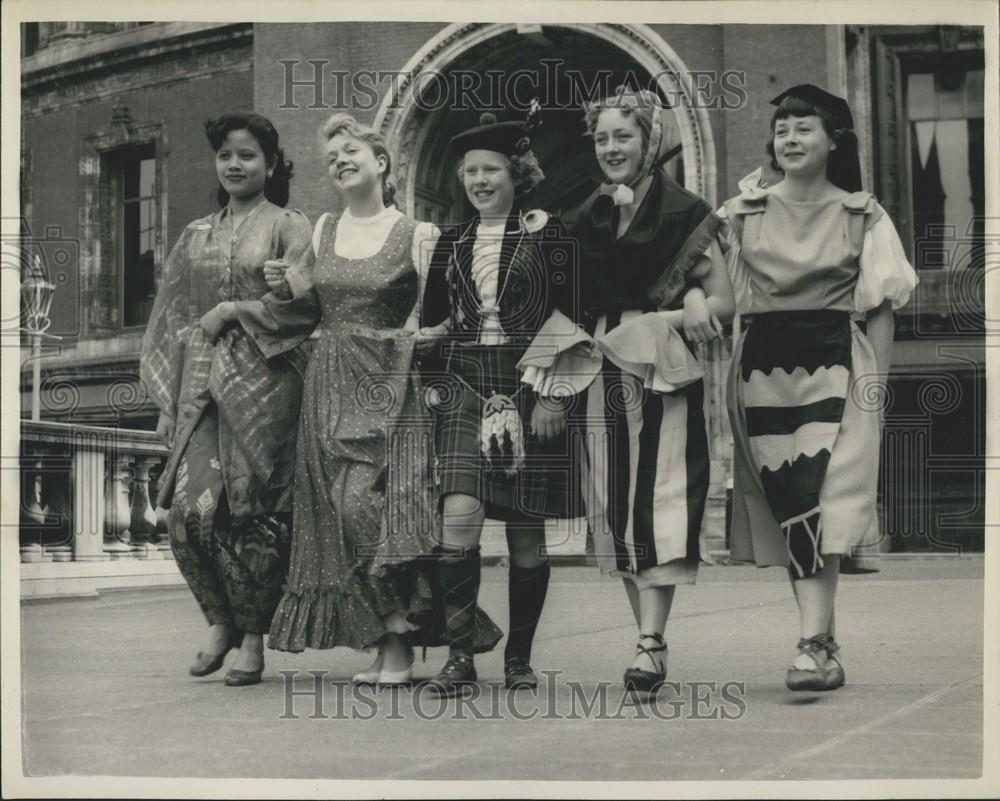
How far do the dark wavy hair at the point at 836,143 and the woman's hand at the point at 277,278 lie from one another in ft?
5.55

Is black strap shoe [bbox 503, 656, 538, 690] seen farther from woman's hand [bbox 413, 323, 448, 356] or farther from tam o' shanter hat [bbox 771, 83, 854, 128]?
tam o' shanter hat [bbox 771, 83, 854, 128]

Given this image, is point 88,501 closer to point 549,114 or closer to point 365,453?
point 365,453

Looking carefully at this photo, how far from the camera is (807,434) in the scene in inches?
179

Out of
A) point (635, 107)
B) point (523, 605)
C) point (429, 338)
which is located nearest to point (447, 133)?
point (429, 338)

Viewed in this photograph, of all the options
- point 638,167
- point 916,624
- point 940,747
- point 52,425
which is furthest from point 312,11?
point 52,425

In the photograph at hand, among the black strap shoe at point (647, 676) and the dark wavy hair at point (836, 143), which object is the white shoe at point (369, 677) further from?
the dark wavy hair at point (836, 143)

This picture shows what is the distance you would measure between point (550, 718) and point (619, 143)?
1829 mm

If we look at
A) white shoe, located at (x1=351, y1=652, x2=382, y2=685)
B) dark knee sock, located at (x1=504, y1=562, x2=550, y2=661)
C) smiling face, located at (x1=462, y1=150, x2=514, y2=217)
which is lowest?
white shoe, located at (x1=351, y1=652, x2=382, y2=685)

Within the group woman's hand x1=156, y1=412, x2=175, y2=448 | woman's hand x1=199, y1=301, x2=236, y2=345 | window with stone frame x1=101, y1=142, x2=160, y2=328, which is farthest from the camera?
window with stone frame x1=101, y1=142, x2=160, y2=328

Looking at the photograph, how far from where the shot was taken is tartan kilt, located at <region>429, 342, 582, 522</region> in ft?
15.3

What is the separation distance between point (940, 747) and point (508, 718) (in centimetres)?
118

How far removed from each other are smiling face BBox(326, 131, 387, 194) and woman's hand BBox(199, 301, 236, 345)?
1.91ft

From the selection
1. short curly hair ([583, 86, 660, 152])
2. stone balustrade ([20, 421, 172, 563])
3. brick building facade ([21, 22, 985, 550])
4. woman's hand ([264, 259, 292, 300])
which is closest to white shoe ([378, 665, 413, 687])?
woman's hand ([264, 259, 292, 300])

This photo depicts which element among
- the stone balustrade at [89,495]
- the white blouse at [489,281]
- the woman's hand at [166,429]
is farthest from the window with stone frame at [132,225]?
the white blouse at [489,281]
